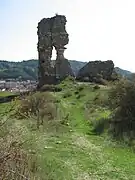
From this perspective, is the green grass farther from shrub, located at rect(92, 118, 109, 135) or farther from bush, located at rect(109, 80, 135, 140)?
bush, located at rect(109, 80, 135, 140)

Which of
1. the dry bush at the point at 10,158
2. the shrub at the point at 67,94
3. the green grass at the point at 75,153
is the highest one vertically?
the dry bush at the point at 10,158

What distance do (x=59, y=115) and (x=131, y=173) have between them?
15.9m

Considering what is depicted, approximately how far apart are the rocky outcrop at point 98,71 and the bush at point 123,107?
2693cm

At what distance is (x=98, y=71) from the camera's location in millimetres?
56750

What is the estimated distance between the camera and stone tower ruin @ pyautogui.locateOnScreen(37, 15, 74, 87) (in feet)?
194

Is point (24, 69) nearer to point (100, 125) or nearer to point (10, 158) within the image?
point (100, 125)

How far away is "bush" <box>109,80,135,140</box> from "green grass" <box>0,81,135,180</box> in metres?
1.77

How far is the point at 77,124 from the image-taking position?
2714 centimetres

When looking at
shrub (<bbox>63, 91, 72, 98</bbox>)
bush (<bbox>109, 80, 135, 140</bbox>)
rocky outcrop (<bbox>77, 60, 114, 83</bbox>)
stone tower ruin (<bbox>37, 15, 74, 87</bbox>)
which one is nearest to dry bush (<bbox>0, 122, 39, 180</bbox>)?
bush (<bbox>109, 80, 135, 140</bbox>)

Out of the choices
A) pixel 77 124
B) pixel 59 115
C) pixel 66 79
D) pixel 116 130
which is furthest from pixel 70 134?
pixel 66 79

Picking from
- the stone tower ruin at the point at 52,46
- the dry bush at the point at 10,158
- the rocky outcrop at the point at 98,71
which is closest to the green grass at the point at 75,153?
the dry bush at the point at 10,158

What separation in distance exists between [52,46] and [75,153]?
43718mm

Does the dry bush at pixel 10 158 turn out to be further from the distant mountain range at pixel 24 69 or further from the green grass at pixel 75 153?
the distant mountain range at pixel 24 69

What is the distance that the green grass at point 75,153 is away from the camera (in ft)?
44.6
